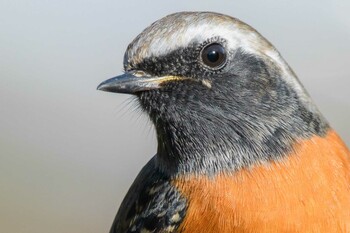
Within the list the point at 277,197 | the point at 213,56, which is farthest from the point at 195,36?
the point at 277,197

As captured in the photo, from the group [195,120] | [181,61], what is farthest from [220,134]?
[181,61]

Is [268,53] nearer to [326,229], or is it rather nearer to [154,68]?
[154,68]

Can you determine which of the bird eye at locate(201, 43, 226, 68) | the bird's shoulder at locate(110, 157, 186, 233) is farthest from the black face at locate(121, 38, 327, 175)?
the bird's shoulder at locate(110, 157, 186, 233)

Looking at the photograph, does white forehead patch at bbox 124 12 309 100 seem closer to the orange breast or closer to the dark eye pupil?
the dark eye pupil

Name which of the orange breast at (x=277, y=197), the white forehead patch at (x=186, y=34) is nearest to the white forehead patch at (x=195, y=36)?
the white forehead patch at (x=186, y=34)

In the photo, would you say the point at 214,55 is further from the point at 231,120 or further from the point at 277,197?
the point at 277,197

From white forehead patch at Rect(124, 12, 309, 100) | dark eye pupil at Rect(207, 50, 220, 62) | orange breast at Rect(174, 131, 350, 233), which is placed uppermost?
white forehead patch at Rect(124, 12, 309, 100)

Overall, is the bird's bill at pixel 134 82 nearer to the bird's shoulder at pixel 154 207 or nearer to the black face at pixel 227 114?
the black face at pixel 227 114
